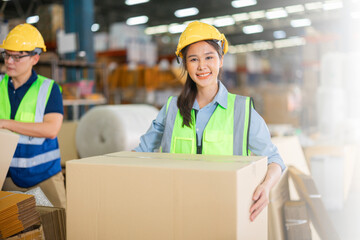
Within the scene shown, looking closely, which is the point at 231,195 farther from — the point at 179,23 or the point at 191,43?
the point at 179,23

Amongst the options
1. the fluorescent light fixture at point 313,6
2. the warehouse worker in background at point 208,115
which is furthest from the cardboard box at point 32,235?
the fluorescent light fixture at point 313,6

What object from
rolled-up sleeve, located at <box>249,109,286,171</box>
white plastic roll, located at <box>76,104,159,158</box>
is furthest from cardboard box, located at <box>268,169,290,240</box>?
white plastic roll, located at <box>76,104,159,158</box>

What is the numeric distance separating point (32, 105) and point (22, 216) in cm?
94

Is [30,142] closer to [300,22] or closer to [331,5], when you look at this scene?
[331,5]

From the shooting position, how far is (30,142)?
2.39 m

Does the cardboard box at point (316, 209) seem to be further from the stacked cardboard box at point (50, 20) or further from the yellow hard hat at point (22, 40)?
the stacked cardboard box at point (50, 20)

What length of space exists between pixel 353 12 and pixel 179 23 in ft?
38.2

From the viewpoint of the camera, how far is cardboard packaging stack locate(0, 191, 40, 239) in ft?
5.21

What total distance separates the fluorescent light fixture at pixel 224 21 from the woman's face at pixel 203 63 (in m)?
16.2

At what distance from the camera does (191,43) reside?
77.4 inches

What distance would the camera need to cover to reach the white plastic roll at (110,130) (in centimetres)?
348

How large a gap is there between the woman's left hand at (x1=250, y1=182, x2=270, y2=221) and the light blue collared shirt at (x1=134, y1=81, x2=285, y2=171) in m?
0.35

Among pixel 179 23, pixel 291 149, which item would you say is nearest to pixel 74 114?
pixel 291 149

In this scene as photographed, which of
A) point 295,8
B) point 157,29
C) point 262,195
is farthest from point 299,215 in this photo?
point 157,29
